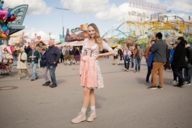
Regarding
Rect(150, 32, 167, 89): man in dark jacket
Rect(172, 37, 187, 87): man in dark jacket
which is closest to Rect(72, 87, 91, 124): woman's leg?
Rect(150, 32, 167, 89): man in dark jacket

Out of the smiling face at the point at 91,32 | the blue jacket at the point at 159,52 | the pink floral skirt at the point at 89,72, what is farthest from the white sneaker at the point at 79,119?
the blue jacket at the point at 159,52

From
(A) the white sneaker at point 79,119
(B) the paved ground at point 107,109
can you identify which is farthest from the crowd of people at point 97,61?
(B) the paved ground at point 107,109

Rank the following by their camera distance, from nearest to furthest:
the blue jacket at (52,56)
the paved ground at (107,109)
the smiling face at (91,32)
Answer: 1. the paved ground at (107,109)
2. the smiling face at (91,32)
3. the blue jacket at (52,56)

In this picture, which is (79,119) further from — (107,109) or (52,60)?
(52,60)

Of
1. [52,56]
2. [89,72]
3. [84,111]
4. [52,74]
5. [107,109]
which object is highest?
[52,56]

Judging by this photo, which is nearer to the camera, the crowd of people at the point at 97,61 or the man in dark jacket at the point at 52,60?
the crowd of people at the point at 97,61

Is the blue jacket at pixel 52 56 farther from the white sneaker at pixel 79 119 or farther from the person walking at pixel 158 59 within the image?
the white sneaker at pixel 79 119

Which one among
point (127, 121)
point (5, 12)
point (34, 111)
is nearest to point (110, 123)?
point (127, 121)

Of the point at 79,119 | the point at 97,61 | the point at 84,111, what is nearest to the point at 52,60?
the point at 97,61

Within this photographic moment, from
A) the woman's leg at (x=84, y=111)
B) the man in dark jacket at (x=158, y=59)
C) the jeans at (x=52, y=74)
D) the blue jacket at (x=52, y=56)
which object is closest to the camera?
the woman's leg at (x=84, y=111)

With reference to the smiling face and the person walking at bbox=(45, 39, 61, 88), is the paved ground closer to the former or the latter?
the smiling face

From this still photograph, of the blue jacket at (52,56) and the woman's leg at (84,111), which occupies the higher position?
the blue jacket at (52,56)

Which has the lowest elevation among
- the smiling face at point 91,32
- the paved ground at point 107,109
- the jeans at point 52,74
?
the paved ground at point 107,109

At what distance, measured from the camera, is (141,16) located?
81.6 metres
